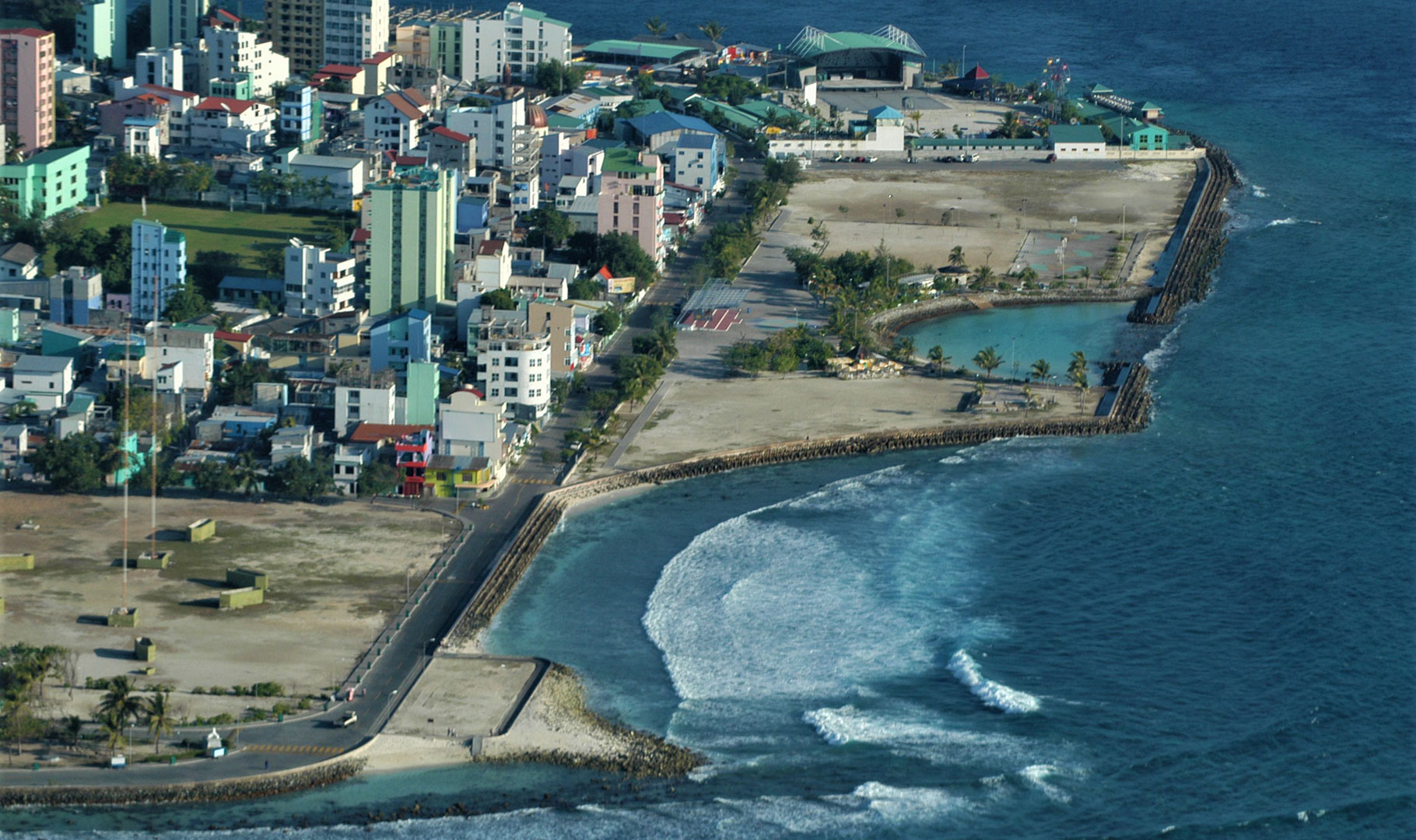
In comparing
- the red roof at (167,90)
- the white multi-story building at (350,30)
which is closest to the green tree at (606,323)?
the red roof at (167,90)

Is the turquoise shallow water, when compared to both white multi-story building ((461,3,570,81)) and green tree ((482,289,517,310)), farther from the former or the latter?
white multi-story building ((461,3,570,81))

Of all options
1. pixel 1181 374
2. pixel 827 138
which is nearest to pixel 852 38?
pixel 827 138

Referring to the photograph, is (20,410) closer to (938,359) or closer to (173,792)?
(173,792)

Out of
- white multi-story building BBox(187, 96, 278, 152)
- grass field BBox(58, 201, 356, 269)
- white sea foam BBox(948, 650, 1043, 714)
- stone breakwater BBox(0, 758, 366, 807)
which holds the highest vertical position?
white multi-story building BBox(187, 96, 278, 152)

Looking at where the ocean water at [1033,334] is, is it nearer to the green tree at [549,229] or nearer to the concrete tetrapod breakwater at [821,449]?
the concrete tetrapod breakwater at [821,449]

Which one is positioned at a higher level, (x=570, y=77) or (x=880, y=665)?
(x=570, y=77)

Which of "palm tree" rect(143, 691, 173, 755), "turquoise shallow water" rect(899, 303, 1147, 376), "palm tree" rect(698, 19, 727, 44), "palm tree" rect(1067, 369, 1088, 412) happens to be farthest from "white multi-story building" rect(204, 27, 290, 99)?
"palm tree" rect(143, 691, 173, 755)

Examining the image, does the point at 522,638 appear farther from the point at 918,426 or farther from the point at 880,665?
the point at 918,426
